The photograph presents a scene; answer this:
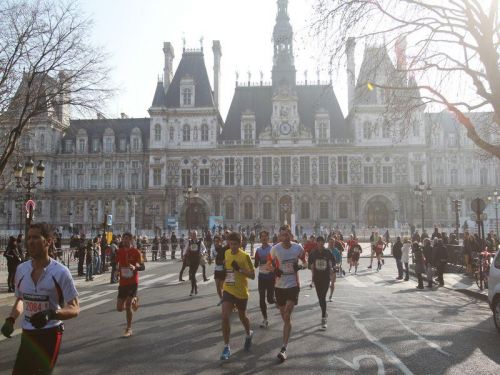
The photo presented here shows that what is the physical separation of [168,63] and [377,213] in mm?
31443

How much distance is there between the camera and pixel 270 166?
5656 cm

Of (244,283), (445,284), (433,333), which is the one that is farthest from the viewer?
(445,284)

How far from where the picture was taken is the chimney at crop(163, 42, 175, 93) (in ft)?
200

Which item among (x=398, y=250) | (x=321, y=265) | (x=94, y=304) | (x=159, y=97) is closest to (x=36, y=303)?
(x=321, y=265)

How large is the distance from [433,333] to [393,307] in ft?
10.4

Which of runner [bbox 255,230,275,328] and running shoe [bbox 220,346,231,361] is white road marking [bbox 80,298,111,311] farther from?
running shoe [bbox 220,346,231,361]

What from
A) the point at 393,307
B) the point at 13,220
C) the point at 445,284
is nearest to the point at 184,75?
the point at 13,220

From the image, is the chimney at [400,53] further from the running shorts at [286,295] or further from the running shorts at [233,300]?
the running shorts at [233,300]

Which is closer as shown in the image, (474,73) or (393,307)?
(393,307)

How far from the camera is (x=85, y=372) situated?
6660 millimetres

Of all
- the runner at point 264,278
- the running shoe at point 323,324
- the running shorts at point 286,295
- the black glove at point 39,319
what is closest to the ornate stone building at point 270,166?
the runner at point 264,278

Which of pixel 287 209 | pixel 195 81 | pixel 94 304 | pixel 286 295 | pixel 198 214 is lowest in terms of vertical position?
pixel 94 304

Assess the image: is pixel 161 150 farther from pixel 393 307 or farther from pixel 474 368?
pixel 474 368

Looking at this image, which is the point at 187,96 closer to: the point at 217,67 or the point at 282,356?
the point at 217,67
